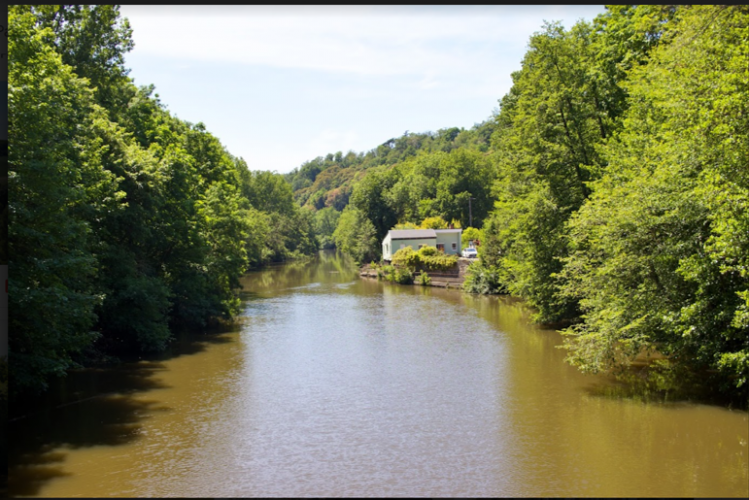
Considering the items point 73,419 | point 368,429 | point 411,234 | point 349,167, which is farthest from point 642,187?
point 349,167

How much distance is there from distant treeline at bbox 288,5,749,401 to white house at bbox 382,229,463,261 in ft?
87.1

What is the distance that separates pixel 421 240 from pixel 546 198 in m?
32.0

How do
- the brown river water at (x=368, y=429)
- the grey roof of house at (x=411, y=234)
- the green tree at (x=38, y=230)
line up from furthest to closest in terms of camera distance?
1. the grey roof of house at (x=411, y=234)
2. the green tree at (x=38, y=230)
3. the brown river water at (x=368, y=429)

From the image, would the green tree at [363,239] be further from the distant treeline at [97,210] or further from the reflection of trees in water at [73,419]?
the reflection of trees in water at [73,419]

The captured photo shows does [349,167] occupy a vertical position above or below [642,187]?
above


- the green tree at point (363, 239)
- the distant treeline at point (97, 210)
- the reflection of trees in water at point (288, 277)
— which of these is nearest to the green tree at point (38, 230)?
the distant treeline at point (97, 210)

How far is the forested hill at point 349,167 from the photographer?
443ft

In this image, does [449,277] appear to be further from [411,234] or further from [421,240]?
[411,234]

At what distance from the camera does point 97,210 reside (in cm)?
1811

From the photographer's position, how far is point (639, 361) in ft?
60.8

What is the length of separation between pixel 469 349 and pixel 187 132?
67.2ft

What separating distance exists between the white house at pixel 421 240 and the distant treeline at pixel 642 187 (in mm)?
26535

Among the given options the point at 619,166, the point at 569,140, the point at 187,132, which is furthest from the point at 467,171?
the point at 619,166

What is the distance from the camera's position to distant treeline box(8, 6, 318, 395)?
12922 mm
